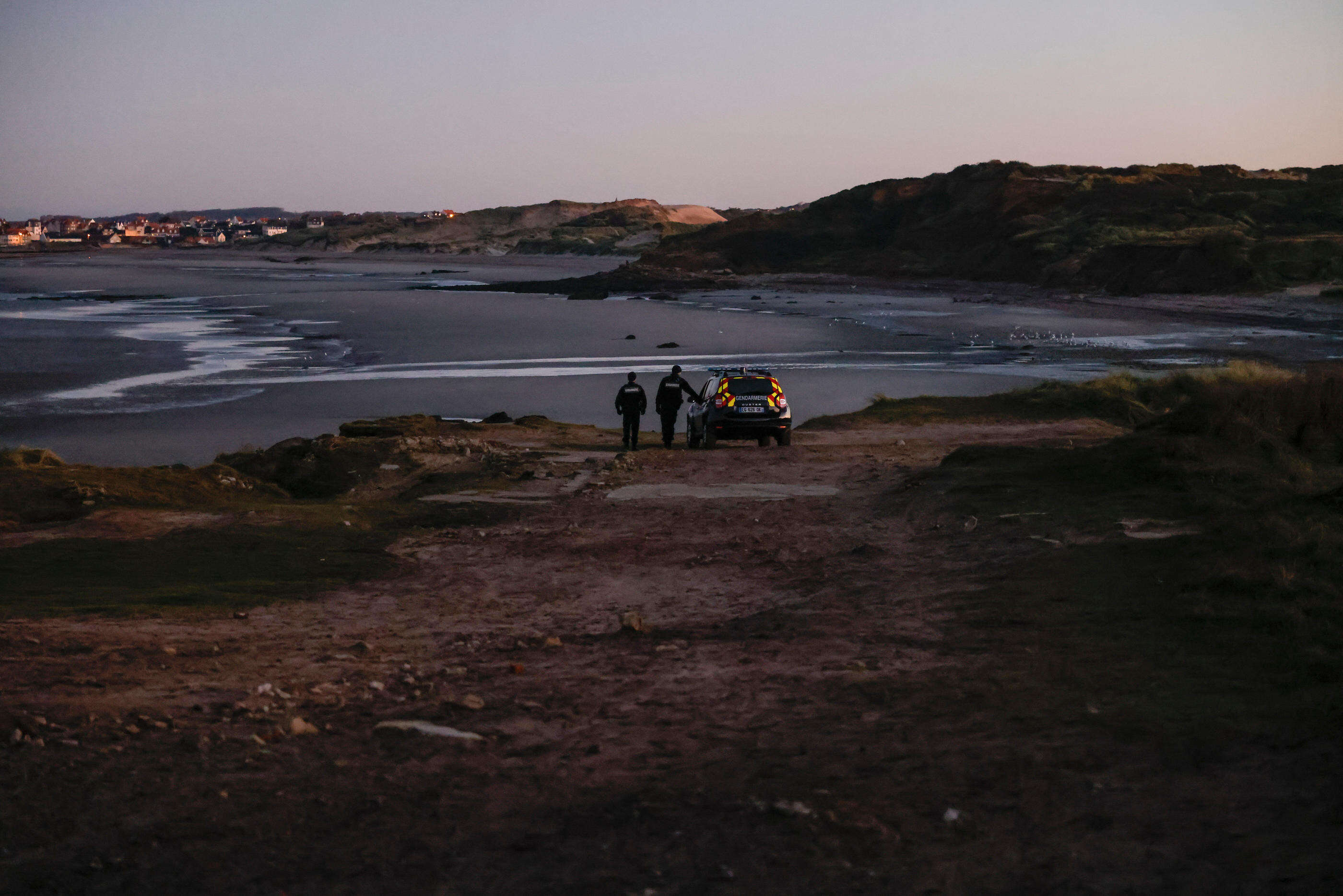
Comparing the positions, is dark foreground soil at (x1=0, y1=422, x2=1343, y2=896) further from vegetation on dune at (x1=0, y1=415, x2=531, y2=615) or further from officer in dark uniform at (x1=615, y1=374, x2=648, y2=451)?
officer in dark uniform at (x1=615, y1=374, x2=648, y2=451)

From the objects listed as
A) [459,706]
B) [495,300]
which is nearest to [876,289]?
[495,300]

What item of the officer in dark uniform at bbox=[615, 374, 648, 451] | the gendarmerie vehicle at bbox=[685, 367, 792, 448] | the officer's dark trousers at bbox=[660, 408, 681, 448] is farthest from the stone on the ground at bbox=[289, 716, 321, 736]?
the officer's dark trousers at bbox=[660, 408, 681, 448]

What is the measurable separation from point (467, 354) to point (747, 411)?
29.8 meters

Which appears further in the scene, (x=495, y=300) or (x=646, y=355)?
(x=495, y=300)

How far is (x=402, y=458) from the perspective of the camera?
1980 centimetres

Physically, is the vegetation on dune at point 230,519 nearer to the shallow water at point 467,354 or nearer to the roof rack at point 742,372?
the roof rack at point 742,372

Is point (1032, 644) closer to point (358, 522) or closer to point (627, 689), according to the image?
point (627, 689)

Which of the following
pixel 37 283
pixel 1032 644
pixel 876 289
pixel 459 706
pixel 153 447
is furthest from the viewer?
pixel 37 283

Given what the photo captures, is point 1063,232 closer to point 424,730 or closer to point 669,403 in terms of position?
point 669,403

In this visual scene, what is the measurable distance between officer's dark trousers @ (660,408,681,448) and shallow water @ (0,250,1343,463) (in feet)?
30.9

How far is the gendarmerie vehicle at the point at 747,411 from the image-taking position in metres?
22.9

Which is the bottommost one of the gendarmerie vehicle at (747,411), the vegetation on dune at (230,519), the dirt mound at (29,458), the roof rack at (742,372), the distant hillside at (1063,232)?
the vegetation on dune at (230,519)

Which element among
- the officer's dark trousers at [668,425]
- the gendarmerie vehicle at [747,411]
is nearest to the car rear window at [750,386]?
the gendarmerie vehicle at [747,411]

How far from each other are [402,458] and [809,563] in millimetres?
9605
